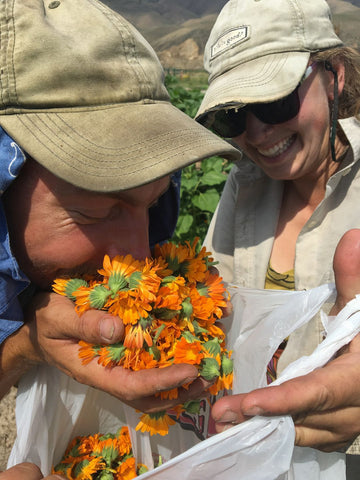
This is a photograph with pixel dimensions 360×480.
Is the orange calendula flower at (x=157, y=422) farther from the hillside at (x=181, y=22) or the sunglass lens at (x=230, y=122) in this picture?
the hillside at (x=181, y=22)

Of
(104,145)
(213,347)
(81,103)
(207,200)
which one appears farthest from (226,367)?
(207,200)

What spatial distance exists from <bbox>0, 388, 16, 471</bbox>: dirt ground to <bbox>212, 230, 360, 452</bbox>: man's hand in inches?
77.7

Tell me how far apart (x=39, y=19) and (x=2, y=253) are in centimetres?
58

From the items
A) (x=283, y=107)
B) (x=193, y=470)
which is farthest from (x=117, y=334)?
(x=283, y=107)

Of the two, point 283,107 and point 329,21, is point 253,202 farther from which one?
point 329,21

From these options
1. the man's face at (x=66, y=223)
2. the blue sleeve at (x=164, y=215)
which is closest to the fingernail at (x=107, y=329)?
the man's face at (x=66, y=223)

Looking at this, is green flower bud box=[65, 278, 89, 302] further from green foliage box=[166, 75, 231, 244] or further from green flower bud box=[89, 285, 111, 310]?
green foliage box=[166, 75, 231, 244]

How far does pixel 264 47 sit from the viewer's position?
1901 mm

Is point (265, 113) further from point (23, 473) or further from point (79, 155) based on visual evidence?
point (23, 473)

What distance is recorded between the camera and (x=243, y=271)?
2.36 m

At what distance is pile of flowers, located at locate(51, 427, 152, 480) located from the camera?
162 centimetres

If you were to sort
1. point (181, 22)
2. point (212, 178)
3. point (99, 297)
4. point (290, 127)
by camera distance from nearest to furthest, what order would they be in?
point (99, 297) < point (290, 127) < point (212, 178) < point (181, 22)

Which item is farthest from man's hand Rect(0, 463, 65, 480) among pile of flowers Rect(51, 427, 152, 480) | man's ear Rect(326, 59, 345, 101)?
man's ear Rect(326, 59, 345, 101)

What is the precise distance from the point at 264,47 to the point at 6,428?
8.30 feet
